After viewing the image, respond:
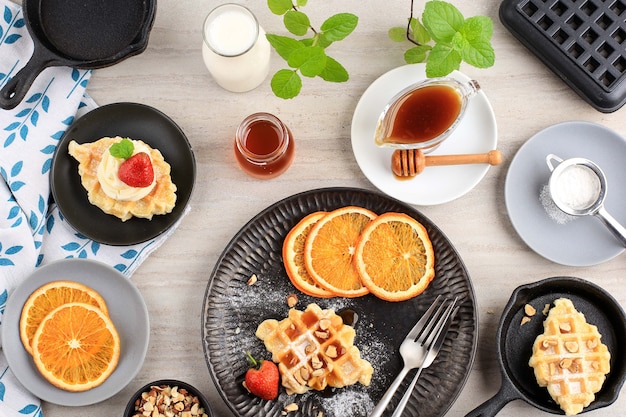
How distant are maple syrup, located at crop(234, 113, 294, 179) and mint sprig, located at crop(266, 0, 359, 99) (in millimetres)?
157

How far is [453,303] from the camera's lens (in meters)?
2.21

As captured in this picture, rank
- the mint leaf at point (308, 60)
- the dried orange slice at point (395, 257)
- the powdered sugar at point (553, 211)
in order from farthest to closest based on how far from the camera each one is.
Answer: the powdered sugar at point (553, 211)
the dried orange slice at point (395, 257)
the mint leaf at point (308, 60)

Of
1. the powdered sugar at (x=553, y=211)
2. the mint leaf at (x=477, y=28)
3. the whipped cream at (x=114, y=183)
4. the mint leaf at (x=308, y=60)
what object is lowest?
the whipped cream at (x=114, y=183)

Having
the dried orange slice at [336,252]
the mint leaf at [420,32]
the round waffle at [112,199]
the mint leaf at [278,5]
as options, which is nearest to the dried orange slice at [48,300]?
the round waffle at [112,199]

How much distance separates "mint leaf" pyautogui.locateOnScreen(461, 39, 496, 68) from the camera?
2.10 meters

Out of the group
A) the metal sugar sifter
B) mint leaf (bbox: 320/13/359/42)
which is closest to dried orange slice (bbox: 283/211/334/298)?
mint leaf (bbox: 320/13/359/42)

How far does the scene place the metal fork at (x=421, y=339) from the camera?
218 centimetres

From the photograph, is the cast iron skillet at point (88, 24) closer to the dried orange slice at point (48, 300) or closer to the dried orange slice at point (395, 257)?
the dried orange slice at point (48, 300)

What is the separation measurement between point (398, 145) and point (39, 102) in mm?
1210

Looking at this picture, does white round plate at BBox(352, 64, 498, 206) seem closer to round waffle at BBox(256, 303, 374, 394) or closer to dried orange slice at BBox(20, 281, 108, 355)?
round waffle at BBox(256, 303, 374, 394)

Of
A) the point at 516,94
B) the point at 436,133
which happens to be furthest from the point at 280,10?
the point at 516,94

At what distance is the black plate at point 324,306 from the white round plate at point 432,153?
77 mm

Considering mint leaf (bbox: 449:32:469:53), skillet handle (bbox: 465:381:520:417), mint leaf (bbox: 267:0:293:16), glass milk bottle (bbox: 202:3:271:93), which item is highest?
mint leaf (bbox: 449:32:469:53)

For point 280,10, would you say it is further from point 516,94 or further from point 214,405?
point 214,405
